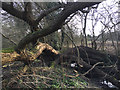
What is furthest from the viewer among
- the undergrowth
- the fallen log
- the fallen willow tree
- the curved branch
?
the fallen willow tree

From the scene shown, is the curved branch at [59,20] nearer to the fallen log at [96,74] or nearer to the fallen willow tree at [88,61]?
the fallen willow tree at [88,61]

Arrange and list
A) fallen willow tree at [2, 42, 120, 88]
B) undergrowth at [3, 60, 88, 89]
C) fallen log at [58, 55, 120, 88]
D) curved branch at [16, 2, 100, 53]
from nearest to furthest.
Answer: curved branch at [16, 2, 100, 53] < undergrowth at [3, 60, 88, 89] < fallen log at [58, 55, 120, 88] < fallen willow tree at [2, 42, 120, 88]

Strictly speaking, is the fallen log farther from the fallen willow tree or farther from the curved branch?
the curved branch

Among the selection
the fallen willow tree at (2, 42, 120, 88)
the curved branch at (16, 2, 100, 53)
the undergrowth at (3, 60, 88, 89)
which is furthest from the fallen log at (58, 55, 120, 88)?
the curved branch at (16, 2, 100, 53)

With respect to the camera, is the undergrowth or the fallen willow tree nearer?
the undergrowth

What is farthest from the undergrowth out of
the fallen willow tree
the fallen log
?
the fallen log

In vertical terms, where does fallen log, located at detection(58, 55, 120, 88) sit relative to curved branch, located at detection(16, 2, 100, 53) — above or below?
below

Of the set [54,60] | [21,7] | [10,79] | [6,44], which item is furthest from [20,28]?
[10,79]

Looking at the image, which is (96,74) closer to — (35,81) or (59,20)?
(35,81)

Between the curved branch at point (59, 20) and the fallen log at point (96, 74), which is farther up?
the curved branch at point (59, 20)

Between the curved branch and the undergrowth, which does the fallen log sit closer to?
the undergrowth

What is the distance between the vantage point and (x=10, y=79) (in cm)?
270

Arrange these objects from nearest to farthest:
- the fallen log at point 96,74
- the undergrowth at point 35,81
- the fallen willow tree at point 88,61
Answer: the undergrowth at point 35,81, the fallen log at point 96,74, the fallen willow tree at point 88,61

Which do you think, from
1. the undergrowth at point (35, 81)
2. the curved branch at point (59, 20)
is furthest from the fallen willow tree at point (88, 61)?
the curved branch at point (59, 20)
